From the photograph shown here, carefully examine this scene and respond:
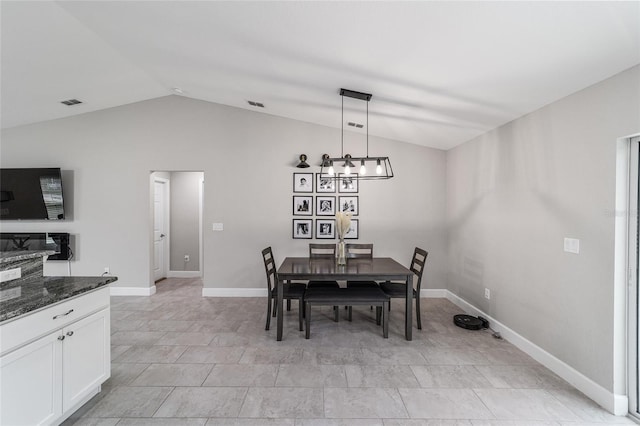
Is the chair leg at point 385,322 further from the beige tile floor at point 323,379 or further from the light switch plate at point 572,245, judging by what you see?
the light switch plate at point 572,245

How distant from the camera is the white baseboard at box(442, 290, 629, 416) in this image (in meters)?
2.05

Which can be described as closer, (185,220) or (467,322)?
(467,322)

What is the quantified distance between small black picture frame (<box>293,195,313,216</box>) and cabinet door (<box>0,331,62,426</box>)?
3.32 meters

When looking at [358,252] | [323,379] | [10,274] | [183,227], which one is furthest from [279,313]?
[183,227]

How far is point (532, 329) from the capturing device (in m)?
2.84

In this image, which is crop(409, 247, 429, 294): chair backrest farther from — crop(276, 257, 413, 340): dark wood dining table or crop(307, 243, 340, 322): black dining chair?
crop(307, 243, 340, 322): black dining chair

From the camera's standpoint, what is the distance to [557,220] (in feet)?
8.37

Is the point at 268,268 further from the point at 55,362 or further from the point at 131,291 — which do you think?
the point at 131,291

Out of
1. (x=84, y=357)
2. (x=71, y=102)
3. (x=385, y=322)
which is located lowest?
(x=385, y=322)

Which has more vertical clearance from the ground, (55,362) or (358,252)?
(358,252)

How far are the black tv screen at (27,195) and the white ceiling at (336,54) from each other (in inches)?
38.1

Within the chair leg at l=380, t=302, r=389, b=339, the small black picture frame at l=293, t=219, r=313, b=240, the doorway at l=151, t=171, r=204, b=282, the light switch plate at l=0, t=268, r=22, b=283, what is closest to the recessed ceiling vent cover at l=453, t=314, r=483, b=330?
the chair leg at l=380, t=302, r=389, b=339

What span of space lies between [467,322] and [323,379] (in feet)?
6.63

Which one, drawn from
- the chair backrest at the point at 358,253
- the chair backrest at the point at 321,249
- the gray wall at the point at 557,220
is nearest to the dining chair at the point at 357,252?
the chair backrest at the point at 358,253
